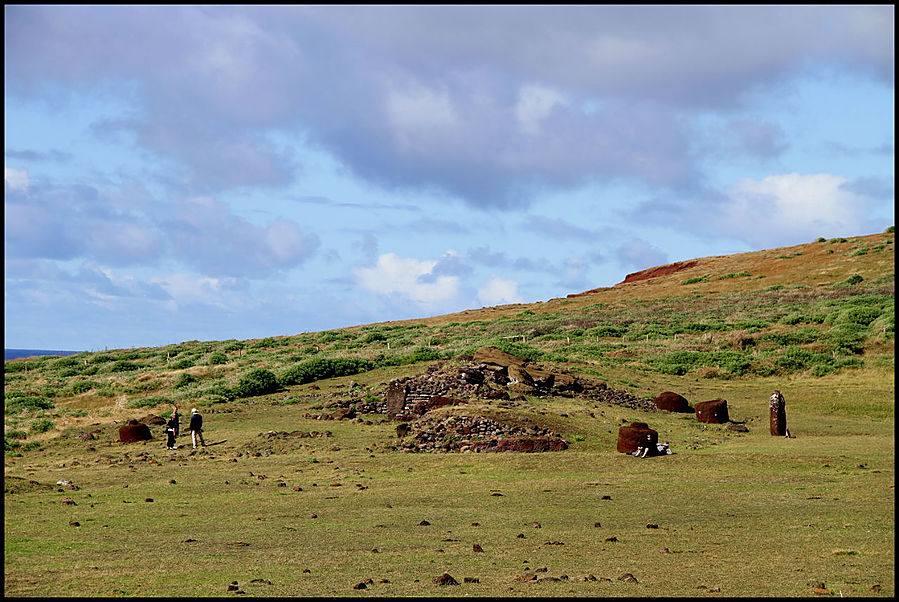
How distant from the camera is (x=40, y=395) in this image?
1802 inches

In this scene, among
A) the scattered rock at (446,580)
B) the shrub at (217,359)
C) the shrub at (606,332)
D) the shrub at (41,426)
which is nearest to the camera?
the scattered rock at (446,580)

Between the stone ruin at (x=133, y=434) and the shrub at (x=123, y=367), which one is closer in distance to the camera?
the stone ruin at (x=133, y=434)

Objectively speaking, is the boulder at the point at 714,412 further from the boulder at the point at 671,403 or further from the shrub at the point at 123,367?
the shrub at the point at 123,367

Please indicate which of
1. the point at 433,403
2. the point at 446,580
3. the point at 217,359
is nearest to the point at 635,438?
the point at 433,403

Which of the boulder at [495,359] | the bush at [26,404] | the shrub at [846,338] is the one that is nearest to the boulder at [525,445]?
the boulder at [495,359]

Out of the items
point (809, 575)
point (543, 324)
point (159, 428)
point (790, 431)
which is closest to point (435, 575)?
point (809, 575)

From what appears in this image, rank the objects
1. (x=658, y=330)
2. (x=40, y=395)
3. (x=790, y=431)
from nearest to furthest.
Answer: (x=790, y=431), (x=40, y=395), (x=658, y=330)

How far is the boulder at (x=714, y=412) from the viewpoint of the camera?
3178cm

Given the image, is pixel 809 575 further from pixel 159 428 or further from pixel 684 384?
→ pixel 684 384

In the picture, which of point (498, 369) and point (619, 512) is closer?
point (619, 512)

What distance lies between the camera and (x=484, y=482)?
20.6 meters

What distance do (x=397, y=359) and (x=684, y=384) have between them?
14767 millimetres

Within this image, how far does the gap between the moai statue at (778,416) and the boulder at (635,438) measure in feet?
19.9

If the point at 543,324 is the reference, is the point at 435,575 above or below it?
below
